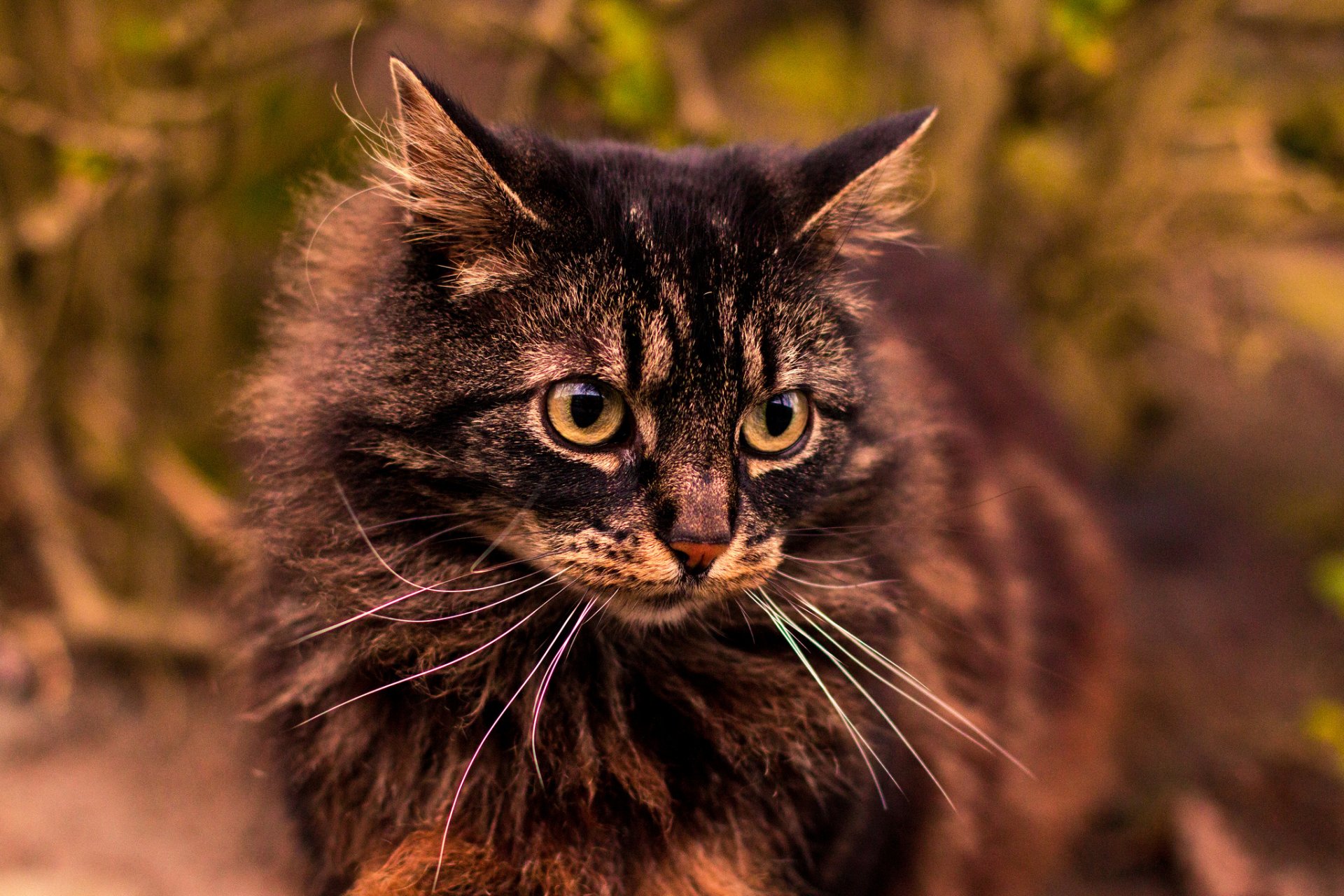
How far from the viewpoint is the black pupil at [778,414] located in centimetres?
163

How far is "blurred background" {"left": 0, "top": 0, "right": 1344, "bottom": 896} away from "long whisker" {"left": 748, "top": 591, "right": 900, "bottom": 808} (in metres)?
1.06

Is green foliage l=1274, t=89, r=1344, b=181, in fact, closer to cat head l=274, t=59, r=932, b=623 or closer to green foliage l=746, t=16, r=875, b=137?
green foliage l=746, t=16, r=875, b=137

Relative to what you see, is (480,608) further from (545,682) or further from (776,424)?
(776,424)

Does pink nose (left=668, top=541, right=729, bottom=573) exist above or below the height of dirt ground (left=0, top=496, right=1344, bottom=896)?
above

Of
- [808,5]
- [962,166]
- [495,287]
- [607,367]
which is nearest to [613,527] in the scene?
[607,367]

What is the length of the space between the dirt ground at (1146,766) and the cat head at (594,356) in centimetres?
104

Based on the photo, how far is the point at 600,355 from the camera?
1519mm

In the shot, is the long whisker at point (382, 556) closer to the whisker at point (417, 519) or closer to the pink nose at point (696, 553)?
the whisker at point (417, 519)

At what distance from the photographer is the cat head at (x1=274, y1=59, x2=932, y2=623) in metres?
1.50

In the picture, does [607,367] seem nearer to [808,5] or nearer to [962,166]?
[962,166]

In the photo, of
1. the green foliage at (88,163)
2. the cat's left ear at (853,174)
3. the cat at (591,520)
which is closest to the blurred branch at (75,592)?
the green foliage at (88,163)

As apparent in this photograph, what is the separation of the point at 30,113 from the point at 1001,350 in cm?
266

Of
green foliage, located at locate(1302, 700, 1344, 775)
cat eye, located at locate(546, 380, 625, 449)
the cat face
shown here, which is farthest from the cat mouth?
green foliage, located at locate(1302, 700, 1344, 775)

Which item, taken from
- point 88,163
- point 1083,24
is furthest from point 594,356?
point 88,163
